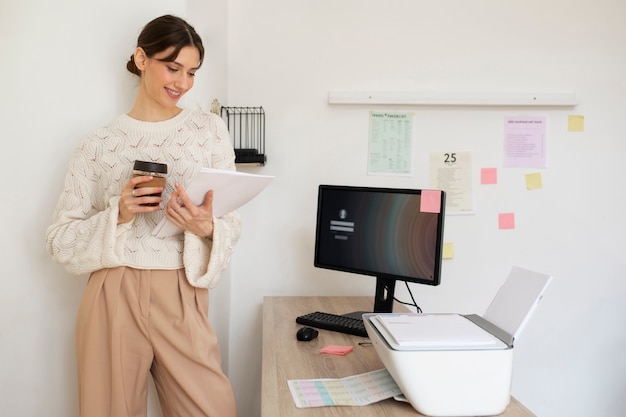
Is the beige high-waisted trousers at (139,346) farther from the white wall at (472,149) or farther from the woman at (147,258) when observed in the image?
the white wall at (472,149)

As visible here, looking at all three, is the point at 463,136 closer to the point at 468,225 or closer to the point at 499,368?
the point at 468,225

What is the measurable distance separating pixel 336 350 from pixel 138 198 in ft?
2.30

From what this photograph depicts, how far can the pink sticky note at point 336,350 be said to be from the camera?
1.47m

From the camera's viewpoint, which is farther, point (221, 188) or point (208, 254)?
point (208, 254)

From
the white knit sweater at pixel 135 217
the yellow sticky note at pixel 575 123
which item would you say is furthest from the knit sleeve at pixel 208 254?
the yellow sticky note at pixel 575 123

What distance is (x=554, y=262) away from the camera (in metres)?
2.30

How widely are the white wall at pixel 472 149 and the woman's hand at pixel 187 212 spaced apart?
0.93 m

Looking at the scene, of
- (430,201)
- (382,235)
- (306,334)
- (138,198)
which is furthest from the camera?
(382,235)

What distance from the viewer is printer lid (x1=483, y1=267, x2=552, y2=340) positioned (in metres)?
1.11

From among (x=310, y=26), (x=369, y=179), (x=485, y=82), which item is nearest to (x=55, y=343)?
(x=369, y=179)

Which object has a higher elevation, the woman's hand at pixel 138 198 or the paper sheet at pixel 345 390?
the woman's hand at pixel 138 198

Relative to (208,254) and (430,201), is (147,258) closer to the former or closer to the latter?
(208,254)

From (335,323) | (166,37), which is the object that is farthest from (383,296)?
(166,37)

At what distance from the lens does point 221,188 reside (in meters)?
1.32
